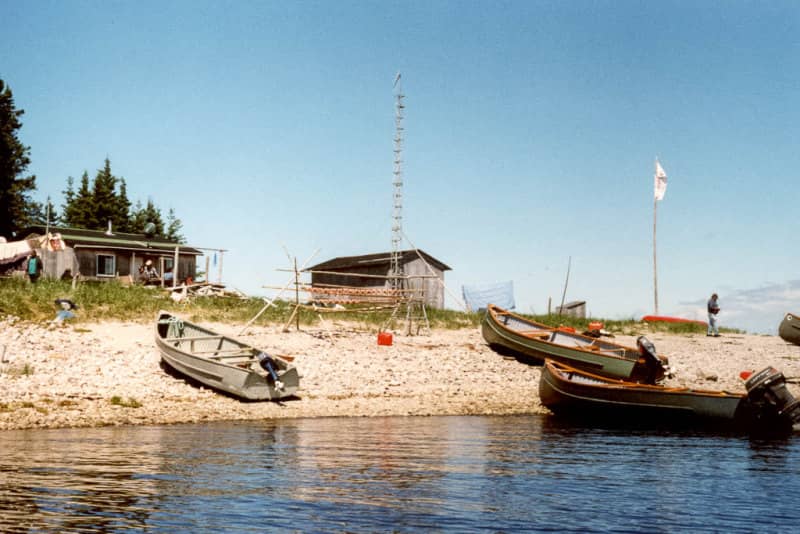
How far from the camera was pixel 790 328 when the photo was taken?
35.8m

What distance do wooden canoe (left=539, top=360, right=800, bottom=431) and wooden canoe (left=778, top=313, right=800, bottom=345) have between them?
58.4ft

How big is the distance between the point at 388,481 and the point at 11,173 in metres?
48.0

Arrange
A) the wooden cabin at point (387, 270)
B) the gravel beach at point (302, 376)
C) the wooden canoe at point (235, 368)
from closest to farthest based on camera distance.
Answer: the gravel beach at point (302, 376) → the wooden canoe at point (235, 368) → the wooden cabin at point (387, 270)

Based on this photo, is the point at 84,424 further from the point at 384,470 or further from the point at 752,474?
the point at 752,474

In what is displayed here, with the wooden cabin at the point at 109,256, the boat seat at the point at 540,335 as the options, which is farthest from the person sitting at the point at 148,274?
the boat seat at the point at 540,335

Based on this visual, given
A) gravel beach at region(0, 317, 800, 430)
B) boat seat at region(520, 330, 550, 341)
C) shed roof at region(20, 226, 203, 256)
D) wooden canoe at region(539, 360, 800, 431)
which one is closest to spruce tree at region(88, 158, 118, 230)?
shed roof at region(20, 226, 203, 256)

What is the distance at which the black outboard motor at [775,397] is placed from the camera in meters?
18.7

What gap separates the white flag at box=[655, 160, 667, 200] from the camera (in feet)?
148

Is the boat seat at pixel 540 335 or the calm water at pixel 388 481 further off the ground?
the boat seat at pixel 540 335

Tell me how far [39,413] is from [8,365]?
14.9 ft

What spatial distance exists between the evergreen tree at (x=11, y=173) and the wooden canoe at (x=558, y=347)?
3553cm

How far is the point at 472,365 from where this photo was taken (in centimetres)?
2869

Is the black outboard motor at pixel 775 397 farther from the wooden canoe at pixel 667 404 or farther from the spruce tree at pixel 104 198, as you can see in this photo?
the spruce tree at pixel 104 198

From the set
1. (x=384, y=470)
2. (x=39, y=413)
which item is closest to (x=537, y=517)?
(x=384, y=470)
